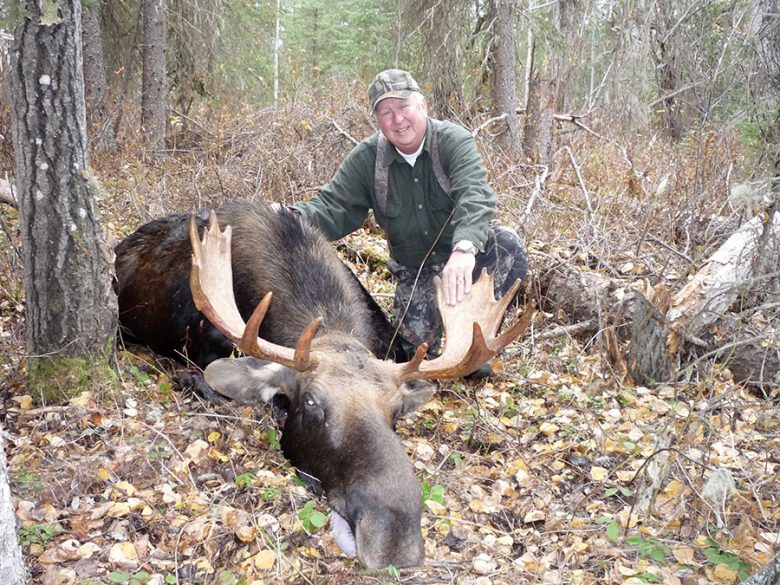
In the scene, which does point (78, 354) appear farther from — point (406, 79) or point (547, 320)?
point (547, 320)

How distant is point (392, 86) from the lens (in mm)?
5457

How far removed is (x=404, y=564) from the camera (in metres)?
3.15

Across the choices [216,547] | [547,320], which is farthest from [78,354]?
[547,320]

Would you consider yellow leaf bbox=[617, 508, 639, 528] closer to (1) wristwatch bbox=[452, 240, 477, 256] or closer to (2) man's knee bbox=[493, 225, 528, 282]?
(1) wristwatch bbox=[452, 240, 477, 256]

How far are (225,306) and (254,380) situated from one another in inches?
18.4

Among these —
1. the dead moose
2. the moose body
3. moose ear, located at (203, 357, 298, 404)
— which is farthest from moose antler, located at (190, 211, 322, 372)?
the moose body

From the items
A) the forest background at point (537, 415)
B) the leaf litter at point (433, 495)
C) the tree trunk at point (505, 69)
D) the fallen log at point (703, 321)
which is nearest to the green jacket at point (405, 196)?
the forest background at point (537, 415)

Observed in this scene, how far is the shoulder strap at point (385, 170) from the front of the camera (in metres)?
5.73

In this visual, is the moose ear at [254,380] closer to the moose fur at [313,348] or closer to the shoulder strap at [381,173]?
the moose fur at [313,348]

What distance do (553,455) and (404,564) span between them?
Answer: 5.67 ft

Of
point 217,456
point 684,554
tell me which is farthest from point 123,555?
point 684,554

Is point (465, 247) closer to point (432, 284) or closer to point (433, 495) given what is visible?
point (432, 284)

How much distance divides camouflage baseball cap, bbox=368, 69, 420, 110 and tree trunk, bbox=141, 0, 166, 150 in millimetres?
6408

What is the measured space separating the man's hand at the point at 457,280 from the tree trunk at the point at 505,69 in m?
7.52
